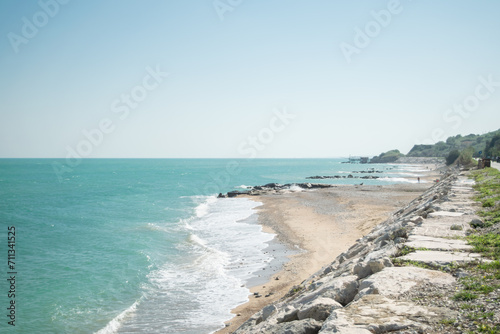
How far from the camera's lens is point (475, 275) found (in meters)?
4.99

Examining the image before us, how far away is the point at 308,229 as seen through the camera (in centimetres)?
2319

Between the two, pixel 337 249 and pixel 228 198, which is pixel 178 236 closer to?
pixel 337 249

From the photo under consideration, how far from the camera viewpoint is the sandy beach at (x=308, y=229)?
12281mm

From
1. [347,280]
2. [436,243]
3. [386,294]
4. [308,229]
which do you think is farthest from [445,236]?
[308,229]

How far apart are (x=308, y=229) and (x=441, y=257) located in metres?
17.5

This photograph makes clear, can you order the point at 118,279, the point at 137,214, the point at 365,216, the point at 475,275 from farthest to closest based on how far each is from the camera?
the point at 137,214, the point at 365,216, the point at 118,279, the point at 475,275

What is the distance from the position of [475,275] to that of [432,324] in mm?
1937

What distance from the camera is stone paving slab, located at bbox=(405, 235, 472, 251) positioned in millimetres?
6598

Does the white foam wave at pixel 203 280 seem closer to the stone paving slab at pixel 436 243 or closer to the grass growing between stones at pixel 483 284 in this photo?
the stone paving slab at pixel 436 243

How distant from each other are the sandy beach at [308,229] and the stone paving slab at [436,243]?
5.31 m

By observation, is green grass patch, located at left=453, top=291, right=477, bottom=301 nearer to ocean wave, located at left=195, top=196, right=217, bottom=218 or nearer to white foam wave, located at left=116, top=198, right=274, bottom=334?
white foam wave, located at left=116, top=198, right=274, bottom=334

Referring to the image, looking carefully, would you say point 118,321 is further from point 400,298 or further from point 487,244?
point 487,244

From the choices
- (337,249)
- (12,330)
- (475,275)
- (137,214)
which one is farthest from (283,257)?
(137,214)

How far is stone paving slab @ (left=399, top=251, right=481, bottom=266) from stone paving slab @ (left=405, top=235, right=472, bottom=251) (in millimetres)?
361
